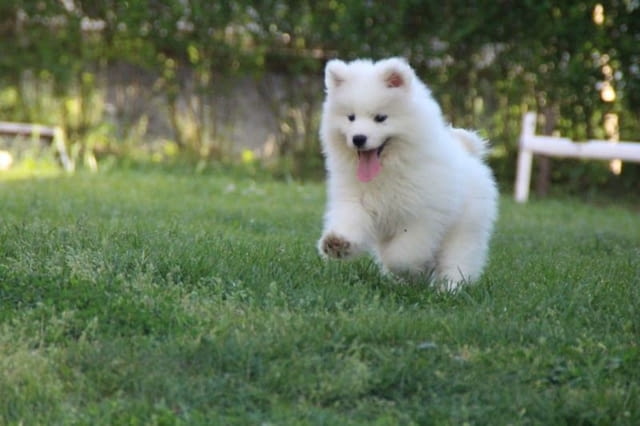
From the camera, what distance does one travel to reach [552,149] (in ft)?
36.7

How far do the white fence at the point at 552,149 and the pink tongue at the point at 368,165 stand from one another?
6201 mm

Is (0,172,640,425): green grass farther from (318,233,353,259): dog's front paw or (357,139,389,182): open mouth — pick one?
(357,139,389,182): open mouth

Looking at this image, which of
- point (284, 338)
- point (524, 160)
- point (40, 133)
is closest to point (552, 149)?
point (524, 160)

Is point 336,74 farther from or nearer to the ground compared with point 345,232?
farther from the ground

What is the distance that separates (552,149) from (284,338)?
7.84m

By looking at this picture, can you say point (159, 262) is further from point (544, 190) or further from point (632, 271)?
point (544, 190)

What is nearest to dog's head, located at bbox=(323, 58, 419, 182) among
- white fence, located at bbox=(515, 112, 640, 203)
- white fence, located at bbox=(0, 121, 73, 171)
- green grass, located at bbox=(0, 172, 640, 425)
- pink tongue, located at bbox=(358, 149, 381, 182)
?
pink tongue, located at bbox=(358, 149, 381, 182)

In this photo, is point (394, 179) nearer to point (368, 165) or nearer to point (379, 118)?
point (368, 165)

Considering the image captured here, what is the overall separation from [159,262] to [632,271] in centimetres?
264

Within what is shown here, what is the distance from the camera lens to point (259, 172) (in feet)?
40.4

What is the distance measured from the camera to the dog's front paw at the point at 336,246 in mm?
4754

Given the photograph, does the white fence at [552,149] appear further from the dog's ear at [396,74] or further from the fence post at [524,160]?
the dog's ear at [396,74]

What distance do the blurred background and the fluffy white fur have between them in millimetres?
6522

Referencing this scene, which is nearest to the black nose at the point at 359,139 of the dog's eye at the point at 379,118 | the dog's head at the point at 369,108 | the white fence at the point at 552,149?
the dog's head at the point at 369,108
